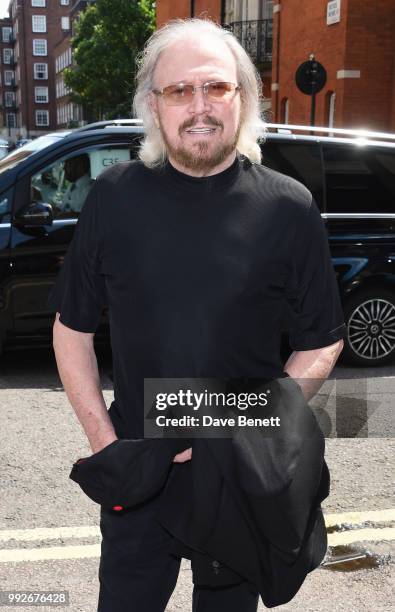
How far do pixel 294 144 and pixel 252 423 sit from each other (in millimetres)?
4485

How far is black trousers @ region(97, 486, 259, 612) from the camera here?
5.89 ft

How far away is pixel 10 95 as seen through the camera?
360 ft

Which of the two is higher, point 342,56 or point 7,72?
point 7,72

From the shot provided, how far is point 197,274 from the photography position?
1.71 m

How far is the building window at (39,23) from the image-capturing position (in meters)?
92.6

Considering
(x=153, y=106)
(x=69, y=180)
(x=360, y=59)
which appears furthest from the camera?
(x=360, y=59)

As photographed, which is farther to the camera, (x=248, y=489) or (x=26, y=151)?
(x=26, y=151)

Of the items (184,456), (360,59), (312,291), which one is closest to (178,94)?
(312,291)

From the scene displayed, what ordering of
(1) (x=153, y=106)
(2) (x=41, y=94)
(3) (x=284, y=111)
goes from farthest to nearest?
(2) (x=41, y=94)
(3) (x=284, y=111)
(1) (x=153, y=106)

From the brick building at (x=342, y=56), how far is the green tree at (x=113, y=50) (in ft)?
80.0

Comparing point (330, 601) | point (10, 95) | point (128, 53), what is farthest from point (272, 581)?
point (10, 95)

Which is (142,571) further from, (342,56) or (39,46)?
(39,46)

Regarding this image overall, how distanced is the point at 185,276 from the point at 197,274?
3 centimetres

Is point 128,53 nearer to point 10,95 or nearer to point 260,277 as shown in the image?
point 260,277
